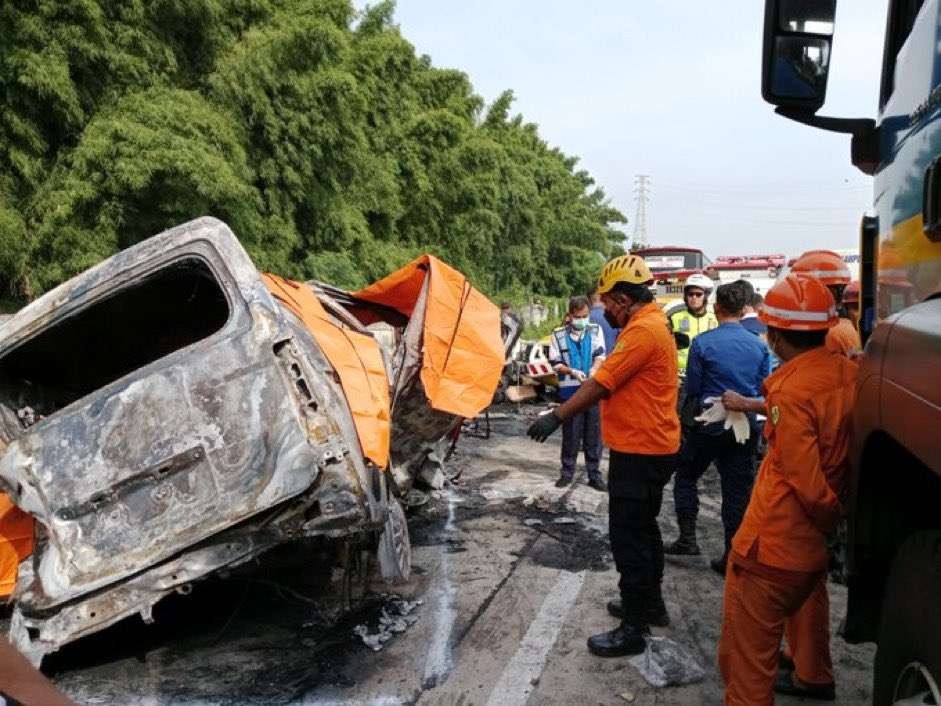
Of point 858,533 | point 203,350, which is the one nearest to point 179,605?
point 203,350

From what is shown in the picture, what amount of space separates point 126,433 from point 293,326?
2.66 feet

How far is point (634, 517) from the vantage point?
11.5 ft

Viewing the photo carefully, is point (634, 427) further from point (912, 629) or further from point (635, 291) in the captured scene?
point (912, 629)

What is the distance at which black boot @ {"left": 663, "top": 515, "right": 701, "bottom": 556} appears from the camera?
4.88m

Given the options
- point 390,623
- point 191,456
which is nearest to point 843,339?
point 390,623

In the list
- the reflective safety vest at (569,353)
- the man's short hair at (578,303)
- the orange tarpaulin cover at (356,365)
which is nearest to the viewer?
the orange tarpaulin cover at (356,365)

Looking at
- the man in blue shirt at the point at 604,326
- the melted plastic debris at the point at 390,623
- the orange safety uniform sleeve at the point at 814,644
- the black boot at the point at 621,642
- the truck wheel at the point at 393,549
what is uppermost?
the man in blue shirt at the point at 604,326

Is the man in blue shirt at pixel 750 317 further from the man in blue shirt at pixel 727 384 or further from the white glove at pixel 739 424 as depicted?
the white glove at pixel 739 424

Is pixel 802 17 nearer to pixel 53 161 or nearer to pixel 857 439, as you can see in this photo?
pixel 857 439

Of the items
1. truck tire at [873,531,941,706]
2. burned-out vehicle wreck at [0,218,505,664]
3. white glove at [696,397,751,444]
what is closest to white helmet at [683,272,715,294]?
white glove at [696,397,751,444]

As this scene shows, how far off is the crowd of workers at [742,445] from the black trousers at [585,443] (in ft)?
3.90

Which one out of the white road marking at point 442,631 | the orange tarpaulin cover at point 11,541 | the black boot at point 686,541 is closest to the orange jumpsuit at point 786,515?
the white road marking at point 442,631

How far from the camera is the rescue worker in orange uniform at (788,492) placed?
238cm

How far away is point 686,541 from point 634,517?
1593mm
